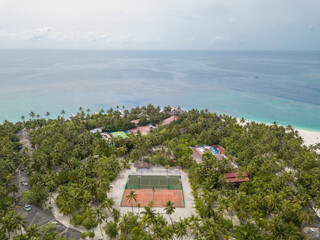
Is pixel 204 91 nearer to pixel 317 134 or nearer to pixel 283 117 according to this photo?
pixel 283 117

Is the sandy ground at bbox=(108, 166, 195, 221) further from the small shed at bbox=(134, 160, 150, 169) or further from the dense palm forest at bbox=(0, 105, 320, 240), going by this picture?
the dense palm forest at bbox=(0, 105, 320, 240)

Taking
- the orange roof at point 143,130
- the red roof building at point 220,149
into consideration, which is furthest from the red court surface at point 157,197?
the orange roof at point 143,130

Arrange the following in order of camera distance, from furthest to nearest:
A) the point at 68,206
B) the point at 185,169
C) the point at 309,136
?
the point at 309,136 → the point at 185,169 → the point at 68,206

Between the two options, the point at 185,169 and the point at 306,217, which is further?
the point at 185,169

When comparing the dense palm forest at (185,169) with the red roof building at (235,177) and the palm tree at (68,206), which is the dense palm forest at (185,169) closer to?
the palm tree at (68,206)

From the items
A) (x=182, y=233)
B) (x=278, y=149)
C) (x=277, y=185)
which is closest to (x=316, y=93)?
(x=278, y=149)

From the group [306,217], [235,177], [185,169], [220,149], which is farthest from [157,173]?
[306,217]

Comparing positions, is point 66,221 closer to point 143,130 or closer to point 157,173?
point 157,173

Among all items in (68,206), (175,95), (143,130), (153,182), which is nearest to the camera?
(68,206)
